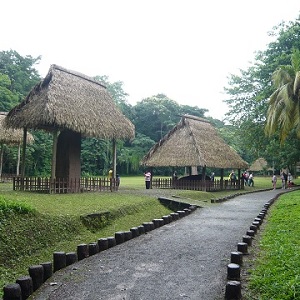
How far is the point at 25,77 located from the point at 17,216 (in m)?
38.5

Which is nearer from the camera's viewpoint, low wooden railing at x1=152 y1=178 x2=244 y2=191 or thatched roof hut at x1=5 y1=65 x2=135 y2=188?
thatched roof hut at x1=5 y1=65 x2=135 y2=188

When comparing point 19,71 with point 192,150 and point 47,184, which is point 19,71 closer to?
point 192,150

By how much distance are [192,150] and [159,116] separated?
95.8 ft

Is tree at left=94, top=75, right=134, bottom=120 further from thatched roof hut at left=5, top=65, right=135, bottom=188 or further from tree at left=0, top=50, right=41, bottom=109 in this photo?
thatched roof hut at left=5, top=65, right=135, bottom=188

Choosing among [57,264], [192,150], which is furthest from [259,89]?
[57,264]

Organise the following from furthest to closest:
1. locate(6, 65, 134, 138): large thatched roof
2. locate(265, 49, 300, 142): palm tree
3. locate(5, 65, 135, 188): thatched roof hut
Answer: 1. locate(265, 49, 300, 142): palm tree
2. locate(5, 65, 135, 188): thatched roof hut
3. locate(6, 65, 134, 138): large thatched roof

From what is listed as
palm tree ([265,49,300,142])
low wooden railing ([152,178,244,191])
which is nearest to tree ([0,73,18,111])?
low wooden railing ([152,178,244,191])

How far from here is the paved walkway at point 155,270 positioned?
472 centimetres

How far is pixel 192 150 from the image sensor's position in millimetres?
22219

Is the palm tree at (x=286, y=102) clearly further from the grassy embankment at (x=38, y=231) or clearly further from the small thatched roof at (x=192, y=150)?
the grassy embankment at (x=38, y=231)

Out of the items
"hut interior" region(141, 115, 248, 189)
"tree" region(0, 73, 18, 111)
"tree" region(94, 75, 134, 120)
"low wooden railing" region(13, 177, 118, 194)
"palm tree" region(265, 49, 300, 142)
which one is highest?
"tree" region(94, 75, 134, 120)

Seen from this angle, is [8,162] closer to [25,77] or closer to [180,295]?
[25,77]

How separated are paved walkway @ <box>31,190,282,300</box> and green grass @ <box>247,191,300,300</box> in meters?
0.49

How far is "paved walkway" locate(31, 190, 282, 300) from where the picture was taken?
472 cm
